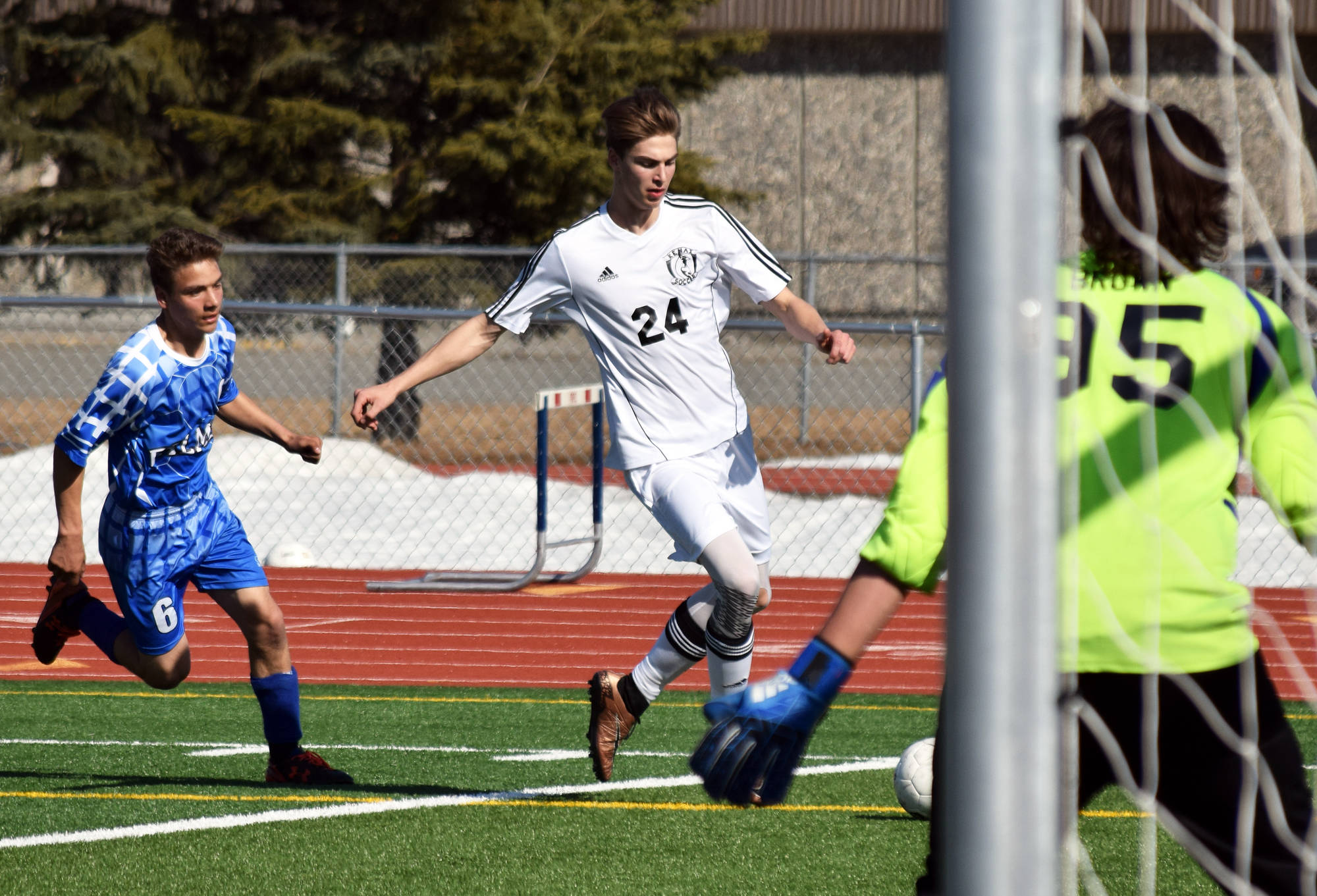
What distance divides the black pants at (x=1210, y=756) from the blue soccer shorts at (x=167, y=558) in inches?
143

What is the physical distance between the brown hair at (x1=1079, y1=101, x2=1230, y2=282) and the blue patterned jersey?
3.75m

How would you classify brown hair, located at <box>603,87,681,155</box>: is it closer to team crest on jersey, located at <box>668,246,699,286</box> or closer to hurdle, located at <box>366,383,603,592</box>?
team crest on jersey, located at <box>668,246,699,286</box>

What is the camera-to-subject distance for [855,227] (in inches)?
1098

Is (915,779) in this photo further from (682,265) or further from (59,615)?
(59,615)

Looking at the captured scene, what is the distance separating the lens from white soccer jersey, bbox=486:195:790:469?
18.6 ft

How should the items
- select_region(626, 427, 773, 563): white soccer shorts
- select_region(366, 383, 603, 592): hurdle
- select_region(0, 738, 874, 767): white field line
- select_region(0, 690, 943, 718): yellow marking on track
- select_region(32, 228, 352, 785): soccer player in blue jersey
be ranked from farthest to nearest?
select_region(366, 383, 603, 592): hurdle → select_region(0, 690, 943, 718): yellow marking on track → select_region(0, 738, 874, 767): white field line → select_region(32, 228, 352, 785): soccer player in blue jersey → select_region(626, 427, 773, 563): white soccer shorts

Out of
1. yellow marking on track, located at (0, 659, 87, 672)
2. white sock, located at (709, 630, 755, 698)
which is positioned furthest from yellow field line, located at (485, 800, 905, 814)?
yellow marking on track, located at (0, 659, 87, 672)

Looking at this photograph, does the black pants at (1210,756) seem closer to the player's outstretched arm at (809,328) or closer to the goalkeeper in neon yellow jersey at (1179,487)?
the goalkeeper in neon yellow jersey at (1179,487)

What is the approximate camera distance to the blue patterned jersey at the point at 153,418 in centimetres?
554

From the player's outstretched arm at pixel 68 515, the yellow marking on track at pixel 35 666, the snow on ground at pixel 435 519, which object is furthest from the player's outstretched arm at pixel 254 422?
the snow on ground at pixel 435 519

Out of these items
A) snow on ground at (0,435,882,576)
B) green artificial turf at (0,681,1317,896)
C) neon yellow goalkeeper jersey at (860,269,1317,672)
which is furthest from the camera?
snow on ground at (0,435,882,576)

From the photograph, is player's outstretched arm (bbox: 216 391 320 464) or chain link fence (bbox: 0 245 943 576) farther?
chain link fence (bbox: 0 245 943 576)

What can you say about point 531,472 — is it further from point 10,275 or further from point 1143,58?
point 1143,58

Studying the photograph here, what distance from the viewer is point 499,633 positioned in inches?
388
